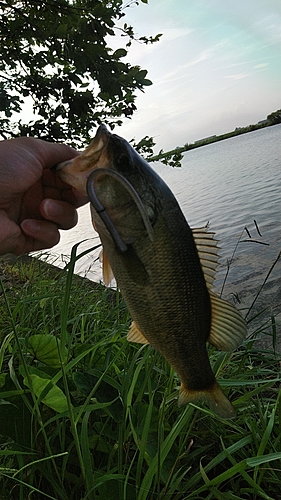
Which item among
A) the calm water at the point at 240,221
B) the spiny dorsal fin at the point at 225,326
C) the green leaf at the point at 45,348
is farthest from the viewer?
the calm water at the point at 240,221

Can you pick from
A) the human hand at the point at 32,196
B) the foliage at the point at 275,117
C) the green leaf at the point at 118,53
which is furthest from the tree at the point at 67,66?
the foliage at the point at 275,117

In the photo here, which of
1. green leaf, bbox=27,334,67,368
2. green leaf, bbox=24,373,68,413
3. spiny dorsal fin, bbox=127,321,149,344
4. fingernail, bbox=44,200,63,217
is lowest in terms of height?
green leaf, bbox=24,373,68,413

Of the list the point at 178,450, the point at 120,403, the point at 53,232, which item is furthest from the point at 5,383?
the point at 178,450

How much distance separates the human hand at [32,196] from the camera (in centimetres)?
208

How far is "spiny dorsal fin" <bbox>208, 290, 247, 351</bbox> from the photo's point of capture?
1.51m

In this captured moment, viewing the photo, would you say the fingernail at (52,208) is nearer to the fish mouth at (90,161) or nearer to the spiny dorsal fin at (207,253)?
the fish mouth at (90,161)

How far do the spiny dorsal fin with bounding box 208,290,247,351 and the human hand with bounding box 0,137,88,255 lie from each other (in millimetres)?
978

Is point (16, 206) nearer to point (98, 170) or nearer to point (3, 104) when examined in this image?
point (98, 170)

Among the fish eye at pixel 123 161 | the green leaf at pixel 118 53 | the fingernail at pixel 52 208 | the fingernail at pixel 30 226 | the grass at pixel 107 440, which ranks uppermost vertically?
the green leaf at pixel 118 53

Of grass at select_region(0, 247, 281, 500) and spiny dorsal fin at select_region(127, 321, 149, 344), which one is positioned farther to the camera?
grass at select_region(0, 247, 281, 500)

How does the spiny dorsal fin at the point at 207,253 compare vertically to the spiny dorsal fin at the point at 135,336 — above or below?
above

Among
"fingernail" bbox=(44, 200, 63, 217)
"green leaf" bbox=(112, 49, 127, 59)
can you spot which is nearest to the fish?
"fingernail" bbox=(44, 200, 63, 217)

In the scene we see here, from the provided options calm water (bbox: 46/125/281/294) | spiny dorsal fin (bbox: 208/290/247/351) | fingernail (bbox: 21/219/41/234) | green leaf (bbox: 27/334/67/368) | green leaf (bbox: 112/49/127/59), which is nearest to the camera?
spiny dorsal fin (bbox: 208/290/247/351)

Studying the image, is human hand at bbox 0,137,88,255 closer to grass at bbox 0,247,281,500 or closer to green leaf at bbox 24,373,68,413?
grass at bbox 0,247,281,500
